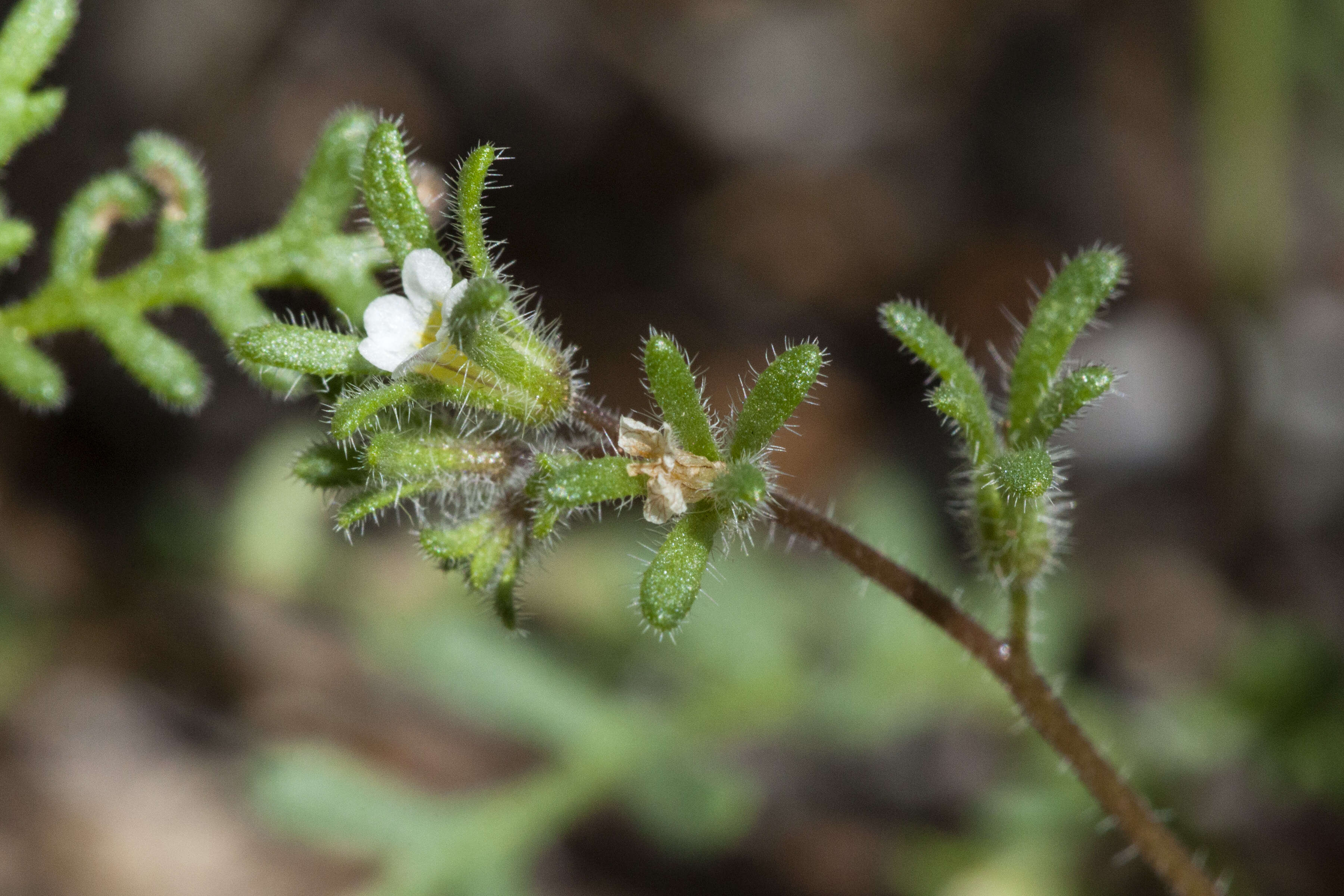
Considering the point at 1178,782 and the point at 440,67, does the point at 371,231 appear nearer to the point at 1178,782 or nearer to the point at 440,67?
the point at 1178,782

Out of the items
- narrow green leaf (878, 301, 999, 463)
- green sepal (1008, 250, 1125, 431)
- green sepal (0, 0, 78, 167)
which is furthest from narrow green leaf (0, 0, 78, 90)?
green sepal (1008, 250, 1125, 431)

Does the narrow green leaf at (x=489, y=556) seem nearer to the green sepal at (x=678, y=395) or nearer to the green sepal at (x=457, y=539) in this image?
the green sepal at (x=457, y=539)

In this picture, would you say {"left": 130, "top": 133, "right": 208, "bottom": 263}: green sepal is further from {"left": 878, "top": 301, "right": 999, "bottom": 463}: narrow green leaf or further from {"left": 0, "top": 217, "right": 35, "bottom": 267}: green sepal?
{"left": 878, "top": 301, "right": 999, "bottom": 463}: narrow green leaf

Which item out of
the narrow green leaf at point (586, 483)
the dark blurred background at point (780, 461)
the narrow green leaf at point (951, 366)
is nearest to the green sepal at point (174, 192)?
the narrow green leaf at point (586, 483)

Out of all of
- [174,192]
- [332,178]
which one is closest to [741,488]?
[332,178]

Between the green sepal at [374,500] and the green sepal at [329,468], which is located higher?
the green sepal at [329,468]

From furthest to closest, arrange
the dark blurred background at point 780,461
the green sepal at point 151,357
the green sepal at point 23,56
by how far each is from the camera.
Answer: the dark blurred background at point 780,461 < the green sepal at point 151,357 < the green sepal at point 23,56

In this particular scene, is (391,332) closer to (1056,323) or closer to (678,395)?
(678,395)
